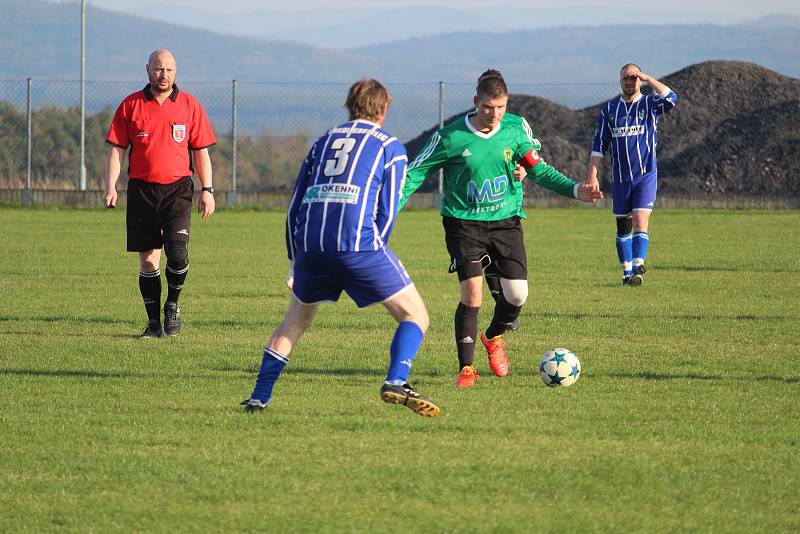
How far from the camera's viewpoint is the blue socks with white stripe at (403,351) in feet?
22.2

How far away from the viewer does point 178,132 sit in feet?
33.4

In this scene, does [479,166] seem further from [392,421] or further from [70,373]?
[70,373]

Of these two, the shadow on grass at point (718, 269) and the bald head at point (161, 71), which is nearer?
the bald head at point (161, 71)

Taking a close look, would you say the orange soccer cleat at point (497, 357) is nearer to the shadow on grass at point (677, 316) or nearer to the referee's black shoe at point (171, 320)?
the shadow on grass at point (677, 316)

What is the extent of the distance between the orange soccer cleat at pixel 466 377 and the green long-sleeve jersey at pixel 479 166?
3.16 feet

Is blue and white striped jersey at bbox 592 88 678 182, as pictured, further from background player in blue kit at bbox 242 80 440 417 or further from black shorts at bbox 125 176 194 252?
background player in blue kit at bbox 242 80 440 417

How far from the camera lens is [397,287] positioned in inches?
265

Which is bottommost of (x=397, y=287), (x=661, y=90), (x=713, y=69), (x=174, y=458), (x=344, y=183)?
(x=174, y=458)

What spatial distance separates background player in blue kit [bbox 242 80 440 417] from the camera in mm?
6520

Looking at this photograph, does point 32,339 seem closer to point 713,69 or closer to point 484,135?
point 484,135

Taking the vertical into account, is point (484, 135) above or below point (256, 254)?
above

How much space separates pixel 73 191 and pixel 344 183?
20350mm

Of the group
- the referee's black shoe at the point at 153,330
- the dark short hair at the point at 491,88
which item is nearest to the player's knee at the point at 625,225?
the referee's black shoe at the point at 153,330

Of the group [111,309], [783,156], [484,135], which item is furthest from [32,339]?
[783,156]
